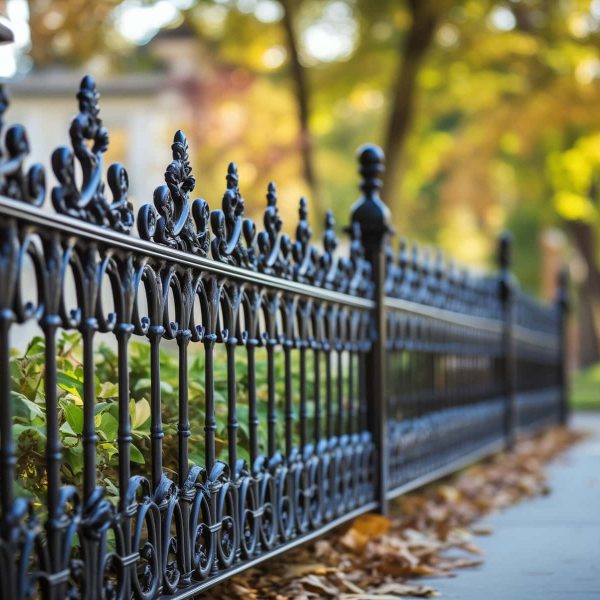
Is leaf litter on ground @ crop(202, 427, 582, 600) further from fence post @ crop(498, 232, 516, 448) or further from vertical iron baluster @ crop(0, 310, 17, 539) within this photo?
fence post @ crop(498, 232, 516, 448)

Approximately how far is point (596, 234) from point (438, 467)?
28677 millimetres

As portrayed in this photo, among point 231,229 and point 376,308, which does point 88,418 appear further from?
point 376,308

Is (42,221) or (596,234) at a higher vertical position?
(596,234)

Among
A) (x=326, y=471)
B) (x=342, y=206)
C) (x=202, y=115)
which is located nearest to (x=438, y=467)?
(x=326, y=471)

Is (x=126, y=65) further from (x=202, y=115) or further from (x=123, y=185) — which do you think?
(x=123, y=185)

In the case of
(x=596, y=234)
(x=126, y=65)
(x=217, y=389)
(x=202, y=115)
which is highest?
(x=126, y=65)

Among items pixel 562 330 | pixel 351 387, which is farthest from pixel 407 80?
pixel 351 387

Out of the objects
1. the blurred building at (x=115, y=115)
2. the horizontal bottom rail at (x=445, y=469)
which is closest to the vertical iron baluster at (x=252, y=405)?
the horizontal bottom rail at (x=445, y=469)

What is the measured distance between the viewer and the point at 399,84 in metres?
19.3

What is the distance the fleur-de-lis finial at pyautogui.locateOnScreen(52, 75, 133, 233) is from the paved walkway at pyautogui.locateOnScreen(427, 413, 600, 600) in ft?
6.69

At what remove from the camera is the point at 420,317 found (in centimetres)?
701

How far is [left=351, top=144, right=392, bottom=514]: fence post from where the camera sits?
5797 mm

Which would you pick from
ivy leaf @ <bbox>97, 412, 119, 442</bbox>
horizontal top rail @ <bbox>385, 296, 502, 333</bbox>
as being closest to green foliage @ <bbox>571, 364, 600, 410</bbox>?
horizontal top rail @ <bbox>385, 296, 502, 333</bbox>

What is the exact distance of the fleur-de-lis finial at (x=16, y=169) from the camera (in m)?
2.48
